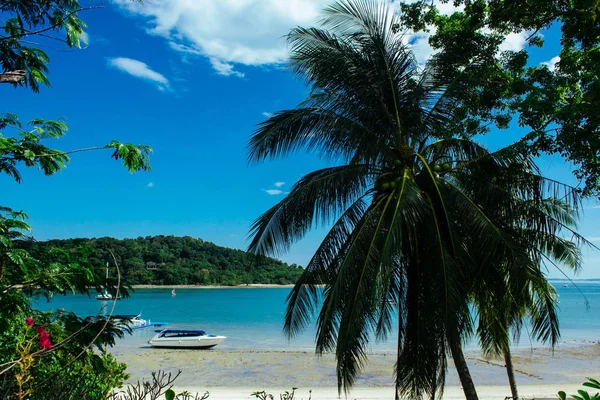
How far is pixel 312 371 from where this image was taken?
1859 cm

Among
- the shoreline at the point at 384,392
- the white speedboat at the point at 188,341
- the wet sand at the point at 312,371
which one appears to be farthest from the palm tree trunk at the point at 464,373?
the white speedboat at the point at 188,341

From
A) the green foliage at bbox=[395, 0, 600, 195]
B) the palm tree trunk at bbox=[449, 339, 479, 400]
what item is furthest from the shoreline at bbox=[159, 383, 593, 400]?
the green foliage at bbox=[395, 0, 600, 195]

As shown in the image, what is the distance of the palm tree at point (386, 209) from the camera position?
533 centimetres

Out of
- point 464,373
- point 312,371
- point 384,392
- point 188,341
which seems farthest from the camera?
point 188,341

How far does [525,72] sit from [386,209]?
410cm

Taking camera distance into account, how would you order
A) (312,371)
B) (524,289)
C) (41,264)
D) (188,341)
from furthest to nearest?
(188,341), (312,371), (524,289), (41,264)

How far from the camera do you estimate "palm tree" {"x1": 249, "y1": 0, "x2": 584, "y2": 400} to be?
17.5 ft

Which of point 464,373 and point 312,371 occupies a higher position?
point 464,373

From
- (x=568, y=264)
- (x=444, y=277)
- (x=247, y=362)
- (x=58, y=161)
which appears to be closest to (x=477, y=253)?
(x=444, y=277)

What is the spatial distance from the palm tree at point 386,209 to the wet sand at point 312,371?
7929mm

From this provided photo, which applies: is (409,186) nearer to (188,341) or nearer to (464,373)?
(464,373)

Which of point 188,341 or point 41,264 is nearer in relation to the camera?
point 41,264

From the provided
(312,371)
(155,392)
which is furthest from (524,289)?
(312,371)

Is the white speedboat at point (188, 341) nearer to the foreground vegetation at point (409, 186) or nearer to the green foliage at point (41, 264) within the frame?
the foreground vegetation at point (409, 186)
